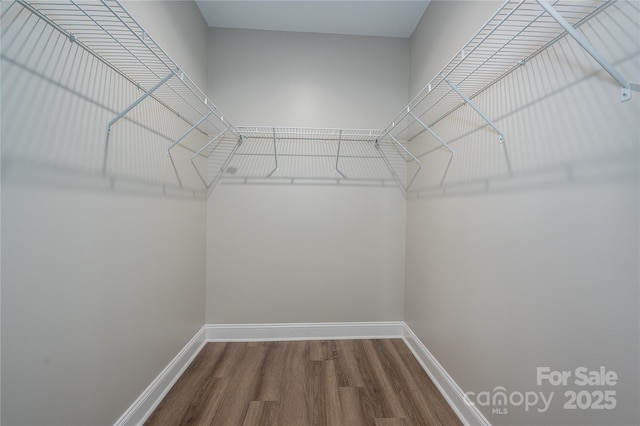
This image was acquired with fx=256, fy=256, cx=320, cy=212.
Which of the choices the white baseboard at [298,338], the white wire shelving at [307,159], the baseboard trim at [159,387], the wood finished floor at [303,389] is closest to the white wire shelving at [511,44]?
the white wire shelving at [307,159]

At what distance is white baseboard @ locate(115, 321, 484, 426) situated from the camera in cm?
134

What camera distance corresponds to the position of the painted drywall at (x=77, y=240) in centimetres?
77

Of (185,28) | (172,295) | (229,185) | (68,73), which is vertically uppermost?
(185,28)

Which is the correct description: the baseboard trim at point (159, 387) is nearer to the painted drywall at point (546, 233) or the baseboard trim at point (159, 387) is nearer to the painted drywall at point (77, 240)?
the painted drywall at point (77, 240)

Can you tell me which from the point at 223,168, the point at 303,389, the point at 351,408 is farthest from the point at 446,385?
the point at 223,168

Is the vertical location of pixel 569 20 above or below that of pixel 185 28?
below

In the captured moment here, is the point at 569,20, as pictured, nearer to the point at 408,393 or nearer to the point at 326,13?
the point at 326,13

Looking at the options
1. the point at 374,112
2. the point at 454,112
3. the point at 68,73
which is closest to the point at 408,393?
the point at 454,112

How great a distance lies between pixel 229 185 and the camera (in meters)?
2.17

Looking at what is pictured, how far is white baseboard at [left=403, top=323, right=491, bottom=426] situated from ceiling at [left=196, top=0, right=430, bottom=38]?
98.1 inches

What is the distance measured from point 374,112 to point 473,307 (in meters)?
1.66

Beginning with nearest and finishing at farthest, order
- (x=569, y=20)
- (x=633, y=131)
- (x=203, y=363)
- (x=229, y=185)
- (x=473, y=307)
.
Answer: (x=633, y=131) < (x=569, y=20) < (x=473, y=307) < (x=203, y=363) < (x=229, y=185)

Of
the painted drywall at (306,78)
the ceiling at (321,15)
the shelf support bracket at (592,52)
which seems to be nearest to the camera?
the shelf support bracket at (592,52)

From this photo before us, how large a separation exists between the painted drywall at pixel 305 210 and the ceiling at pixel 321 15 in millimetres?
76
